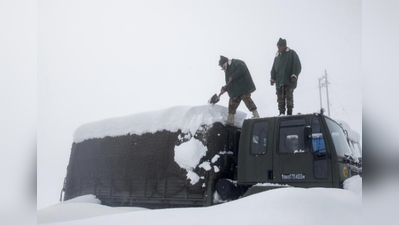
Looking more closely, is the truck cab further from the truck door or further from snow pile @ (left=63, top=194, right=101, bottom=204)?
snow pile @ (left=63, top=194, right=101, bottom=204)

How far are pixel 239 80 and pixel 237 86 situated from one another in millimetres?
144

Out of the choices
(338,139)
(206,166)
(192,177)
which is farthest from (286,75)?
(192,177)

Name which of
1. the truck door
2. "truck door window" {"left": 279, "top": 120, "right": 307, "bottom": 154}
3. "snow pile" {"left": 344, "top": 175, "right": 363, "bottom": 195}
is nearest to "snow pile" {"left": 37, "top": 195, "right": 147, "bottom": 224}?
the truck door

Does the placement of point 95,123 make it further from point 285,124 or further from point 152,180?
point 285,124

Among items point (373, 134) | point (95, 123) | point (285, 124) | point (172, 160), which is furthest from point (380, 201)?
point (95, 123)

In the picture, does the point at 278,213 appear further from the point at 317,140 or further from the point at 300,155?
the point at 317,140

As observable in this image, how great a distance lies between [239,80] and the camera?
6.98 metres

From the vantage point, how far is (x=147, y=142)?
7.05 meters

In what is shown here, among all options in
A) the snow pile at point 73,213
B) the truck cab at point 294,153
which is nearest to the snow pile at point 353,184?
the truck cab at point 294,153

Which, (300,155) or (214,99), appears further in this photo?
(214,99)

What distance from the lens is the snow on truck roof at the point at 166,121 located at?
6.57m

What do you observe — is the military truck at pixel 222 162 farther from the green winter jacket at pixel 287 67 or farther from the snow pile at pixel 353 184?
the green winter jacket at pixel 287 67

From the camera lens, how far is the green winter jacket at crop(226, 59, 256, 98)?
6863mm

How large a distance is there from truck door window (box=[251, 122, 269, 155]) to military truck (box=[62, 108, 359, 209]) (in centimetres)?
2
